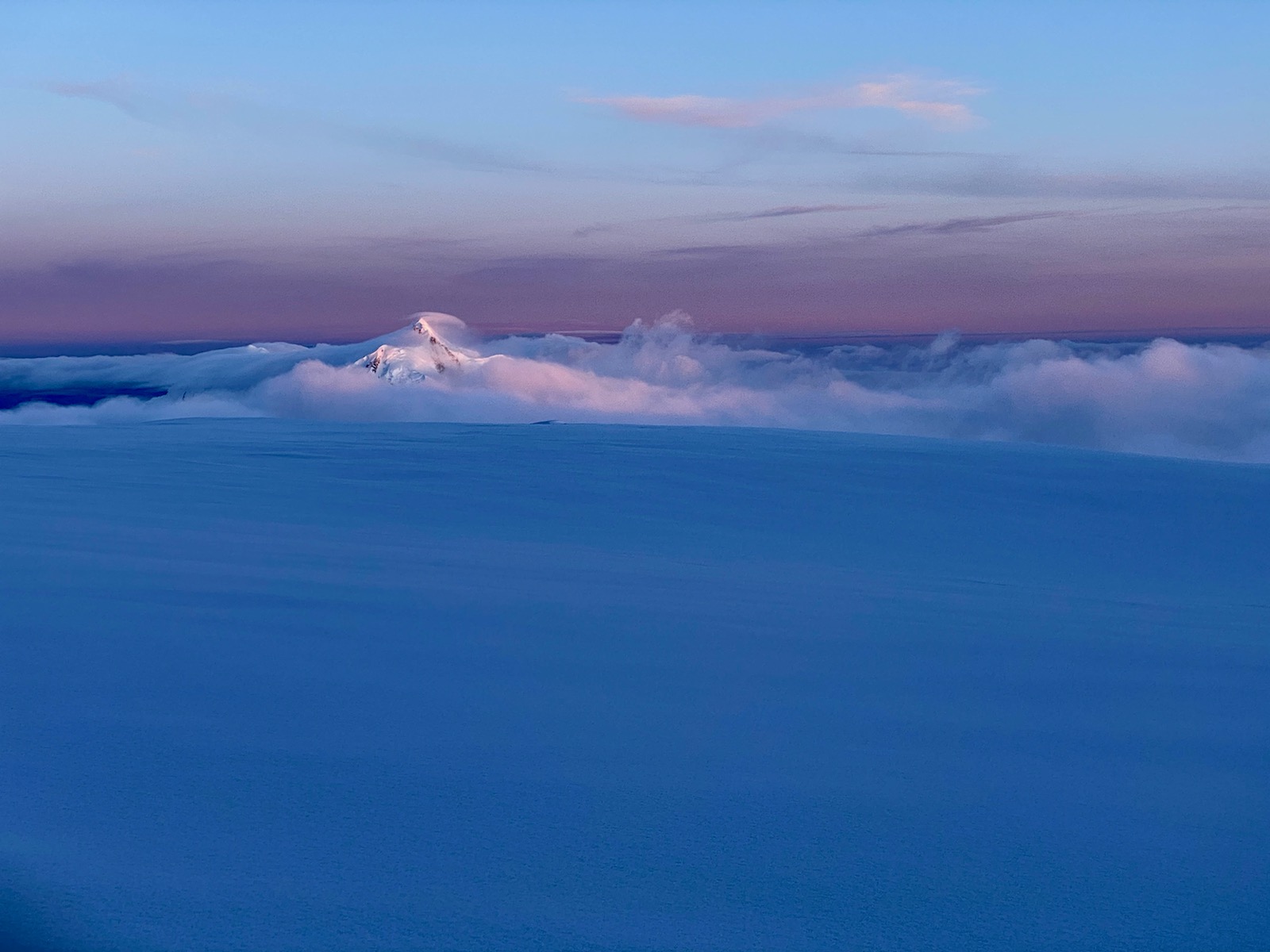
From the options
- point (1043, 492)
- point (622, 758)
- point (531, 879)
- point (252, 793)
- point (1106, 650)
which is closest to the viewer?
point (531, 879)

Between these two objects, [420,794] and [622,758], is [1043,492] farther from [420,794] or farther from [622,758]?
[420,794]

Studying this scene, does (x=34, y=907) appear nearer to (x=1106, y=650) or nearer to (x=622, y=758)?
(x=622, y=758)

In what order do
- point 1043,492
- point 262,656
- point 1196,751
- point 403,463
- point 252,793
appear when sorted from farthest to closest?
point 403,463 → point 1043,492 → point 262,656 → point 1196,751 → point 252,793

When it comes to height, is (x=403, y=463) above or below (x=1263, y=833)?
above

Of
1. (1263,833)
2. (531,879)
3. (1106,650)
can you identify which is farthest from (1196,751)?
(531,879)

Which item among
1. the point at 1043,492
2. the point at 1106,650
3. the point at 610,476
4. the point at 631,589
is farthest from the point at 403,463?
the point at 1106,650

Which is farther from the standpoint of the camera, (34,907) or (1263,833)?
(1263,833)
